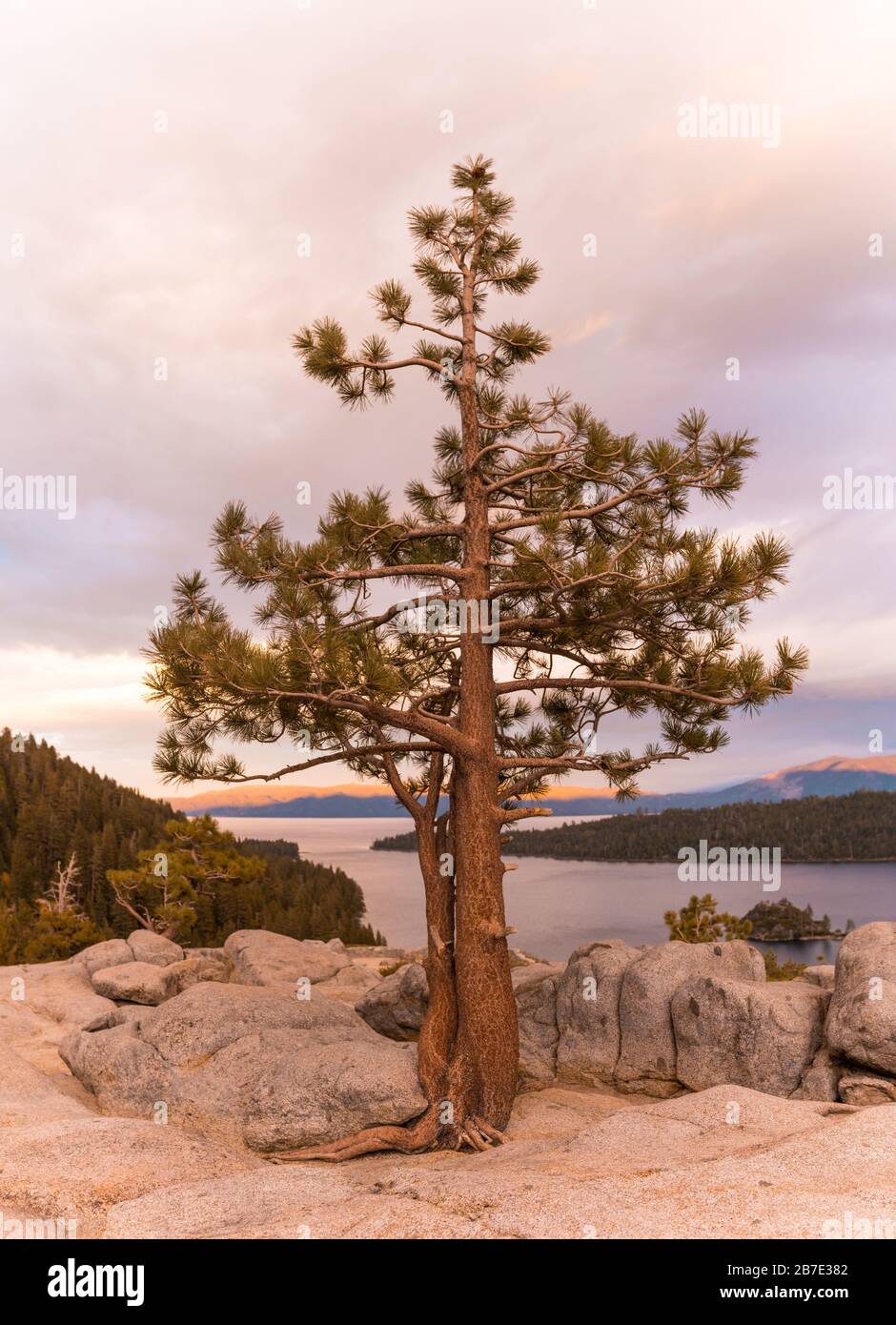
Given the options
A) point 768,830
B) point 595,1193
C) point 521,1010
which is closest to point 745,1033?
point 521,1010

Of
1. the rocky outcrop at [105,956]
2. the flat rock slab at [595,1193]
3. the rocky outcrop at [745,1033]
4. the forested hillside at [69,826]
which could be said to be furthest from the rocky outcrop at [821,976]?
the forested hillside at [69,826]

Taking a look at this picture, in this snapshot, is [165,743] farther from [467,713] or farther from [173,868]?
[173,868]

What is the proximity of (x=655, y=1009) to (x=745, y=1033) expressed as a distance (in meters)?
1.01

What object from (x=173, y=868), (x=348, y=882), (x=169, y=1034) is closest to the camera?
(x=169, y=1034)

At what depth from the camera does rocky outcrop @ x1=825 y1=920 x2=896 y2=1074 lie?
7578mm

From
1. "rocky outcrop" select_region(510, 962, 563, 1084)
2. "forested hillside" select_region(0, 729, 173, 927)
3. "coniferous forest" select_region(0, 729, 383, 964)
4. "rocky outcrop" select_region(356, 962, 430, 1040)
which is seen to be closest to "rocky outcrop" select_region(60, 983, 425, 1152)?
"rocky outcrop" select_region(356, 962, 430, 1040)

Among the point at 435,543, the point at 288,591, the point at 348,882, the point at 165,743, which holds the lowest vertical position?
the point at 348,882

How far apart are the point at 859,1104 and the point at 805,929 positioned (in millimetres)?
16981

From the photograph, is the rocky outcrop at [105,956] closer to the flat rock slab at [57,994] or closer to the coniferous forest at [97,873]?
the flat rock slab at [57,994]

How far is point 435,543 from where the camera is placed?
33.0ft

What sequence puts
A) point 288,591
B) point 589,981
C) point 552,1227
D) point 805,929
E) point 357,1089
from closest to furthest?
point 552,1227, point 288,591, point 357,1089, point 589,981, point 805,929

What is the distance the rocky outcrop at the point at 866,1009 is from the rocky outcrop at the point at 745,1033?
0.39m

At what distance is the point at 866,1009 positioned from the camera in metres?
7.72

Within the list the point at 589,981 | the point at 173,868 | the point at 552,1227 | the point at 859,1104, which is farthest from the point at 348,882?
the point at 552,1227
